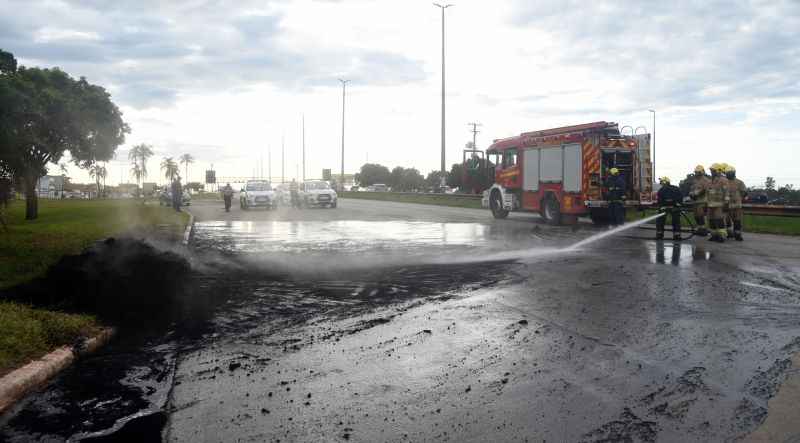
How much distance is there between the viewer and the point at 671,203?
54.2 feet

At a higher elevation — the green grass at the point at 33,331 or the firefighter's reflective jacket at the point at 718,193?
the firefighter's reflective jacket at the point at 718,193

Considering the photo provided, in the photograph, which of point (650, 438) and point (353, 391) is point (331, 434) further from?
point (650, 438)

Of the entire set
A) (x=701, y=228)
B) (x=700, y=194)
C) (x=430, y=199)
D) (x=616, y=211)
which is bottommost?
(x=701, y=228)

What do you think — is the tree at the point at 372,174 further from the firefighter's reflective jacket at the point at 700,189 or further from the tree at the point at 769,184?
the firefighter's reflective jacket at the point at 700,189

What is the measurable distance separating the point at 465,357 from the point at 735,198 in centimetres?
1354

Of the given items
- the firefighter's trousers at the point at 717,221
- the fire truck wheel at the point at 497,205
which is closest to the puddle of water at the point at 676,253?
the firefighter's trousers at the point at 717,221

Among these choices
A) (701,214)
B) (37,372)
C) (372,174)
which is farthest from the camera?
(372,174)

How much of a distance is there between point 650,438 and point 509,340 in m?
2.39

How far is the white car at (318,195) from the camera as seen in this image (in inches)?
1548

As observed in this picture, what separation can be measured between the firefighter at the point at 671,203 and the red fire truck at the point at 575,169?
441 cm

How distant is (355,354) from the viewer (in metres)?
5.79

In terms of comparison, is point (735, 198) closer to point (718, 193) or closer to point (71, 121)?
point (718, 193)

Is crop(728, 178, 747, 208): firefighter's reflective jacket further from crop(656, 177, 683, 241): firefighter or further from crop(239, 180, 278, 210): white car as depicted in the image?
crop(239, 180, 278, 210): white car

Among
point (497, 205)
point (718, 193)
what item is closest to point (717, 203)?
point (718, 193)
